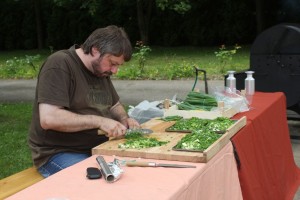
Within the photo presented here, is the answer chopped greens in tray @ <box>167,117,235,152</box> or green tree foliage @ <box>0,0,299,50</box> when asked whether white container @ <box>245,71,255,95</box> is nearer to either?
chopped greens in tray @ <box>167,117,235,152</box>

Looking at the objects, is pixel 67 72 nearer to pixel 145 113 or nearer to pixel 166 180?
pixel 166 180

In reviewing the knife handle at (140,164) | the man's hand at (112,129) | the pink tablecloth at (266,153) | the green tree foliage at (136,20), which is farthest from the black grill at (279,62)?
the green tree foliage at (136,20)

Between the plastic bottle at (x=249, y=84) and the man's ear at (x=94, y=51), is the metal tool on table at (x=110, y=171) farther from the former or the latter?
the plastic bottle at (x=249, y=84)

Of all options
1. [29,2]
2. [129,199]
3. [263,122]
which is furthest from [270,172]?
[29,2]

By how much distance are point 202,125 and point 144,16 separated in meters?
21.0

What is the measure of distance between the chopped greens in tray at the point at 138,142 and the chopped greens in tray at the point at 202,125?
1.20ft

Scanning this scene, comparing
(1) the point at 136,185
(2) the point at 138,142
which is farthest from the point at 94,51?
(1) the point at 136,185

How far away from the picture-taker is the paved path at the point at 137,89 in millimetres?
10039

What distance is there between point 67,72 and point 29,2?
2629cm

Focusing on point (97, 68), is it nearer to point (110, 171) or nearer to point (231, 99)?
point (110, 171)

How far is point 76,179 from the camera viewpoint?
2.29 meters

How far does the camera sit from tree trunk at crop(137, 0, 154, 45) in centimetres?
2308

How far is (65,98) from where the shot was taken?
2.97 meters

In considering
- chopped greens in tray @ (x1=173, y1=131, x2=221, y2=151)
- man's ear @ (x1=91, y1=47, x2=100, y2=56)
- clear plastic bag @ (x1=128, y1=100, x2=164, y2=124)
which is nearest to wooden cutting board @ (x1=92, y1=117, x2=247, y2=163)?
chopped greens in tray @ (x1=173, y1=131, x2=221, y2=151)
